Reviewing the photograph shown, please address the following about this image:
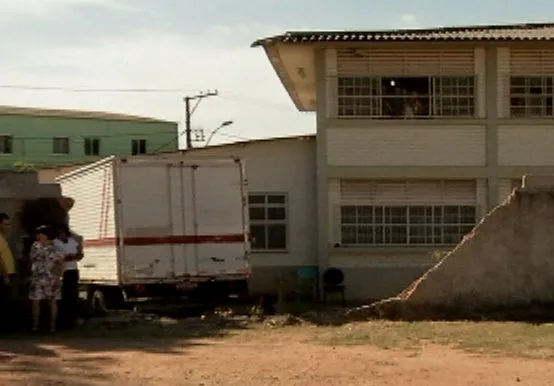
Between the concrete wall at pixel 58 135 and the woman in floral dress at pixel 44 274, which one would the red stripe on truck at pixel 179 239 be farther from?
the concrete wall at pixel 58 135

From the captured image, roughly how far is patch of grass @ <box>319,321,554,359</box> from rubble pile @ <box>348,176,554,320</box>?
538mm

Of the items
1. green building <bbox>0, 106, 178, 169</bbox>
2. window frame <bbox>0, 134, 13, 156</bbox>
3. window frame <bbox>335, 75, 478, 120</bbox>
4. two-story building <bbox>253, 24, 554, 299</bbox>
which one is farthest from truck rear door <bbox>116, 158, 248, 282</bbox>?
window frame <bbox>0, 134, 13, 156</bbox>

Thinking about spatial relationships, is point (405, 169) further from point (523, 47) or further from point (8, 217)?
point (8, 217)

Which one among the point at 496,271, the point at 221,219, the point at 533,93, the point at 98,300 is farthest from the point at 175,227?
the point at 533,93

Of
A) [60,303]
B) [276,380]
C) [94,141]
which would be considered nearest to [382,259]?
[60,303]

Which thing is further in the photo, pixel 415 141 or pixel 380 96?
pixel 380 96

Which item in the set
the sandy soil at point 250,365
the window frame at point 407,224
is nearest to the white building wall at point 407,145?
the window frame at point 407,224

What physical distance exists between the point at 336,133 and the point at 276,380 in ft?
40.4

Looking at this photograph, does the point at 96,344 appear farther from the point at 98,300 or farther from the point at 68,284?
the point at 98,300

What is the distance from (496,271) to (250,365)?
18.8ft

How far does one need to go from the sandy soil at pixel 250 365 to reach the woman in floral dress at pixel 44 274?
102 centimetres

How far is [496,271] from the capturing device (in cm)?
1580

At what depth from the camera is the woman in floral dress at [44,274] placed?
47.6ft

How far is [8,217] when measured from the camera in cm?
1548
